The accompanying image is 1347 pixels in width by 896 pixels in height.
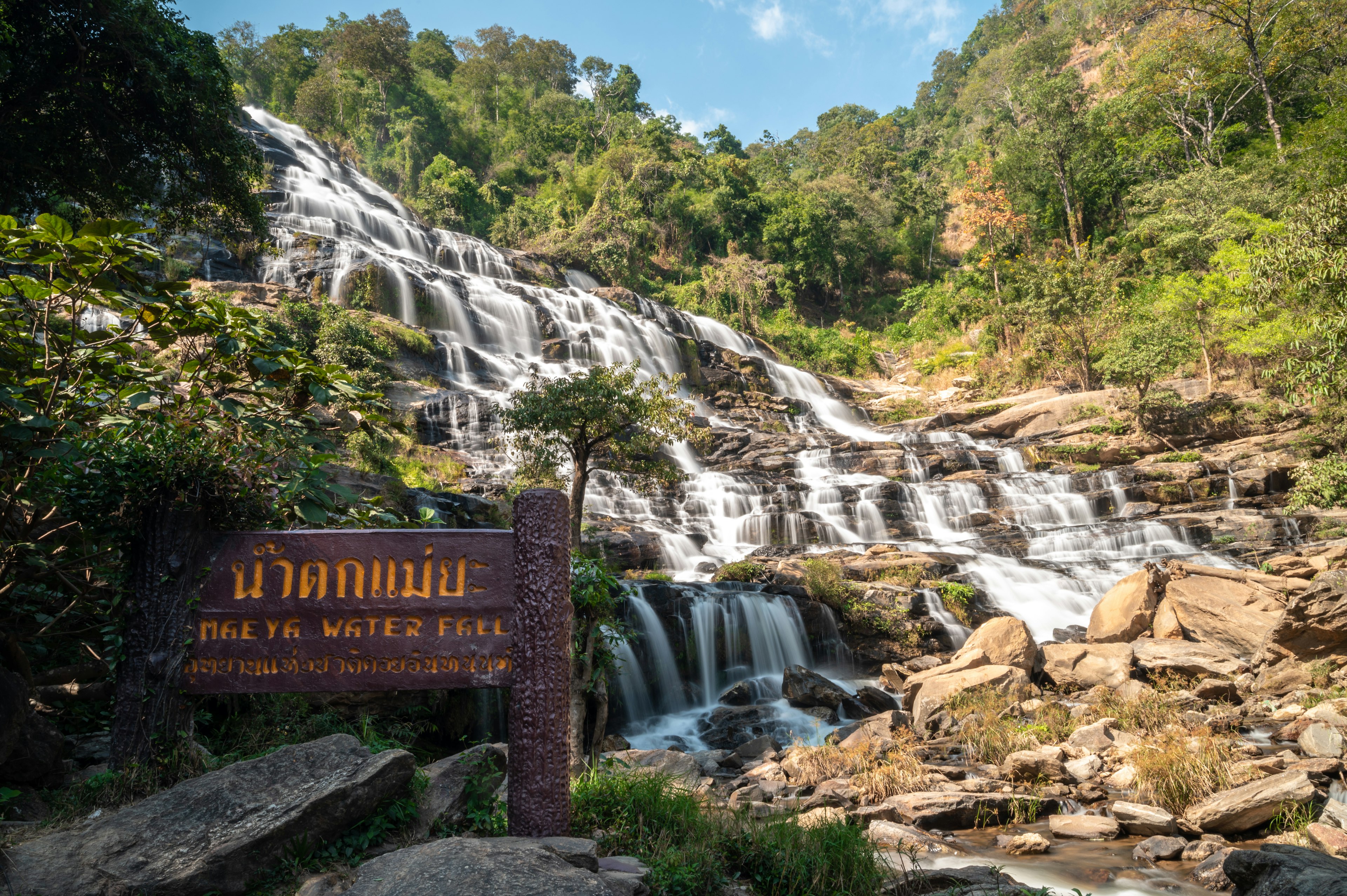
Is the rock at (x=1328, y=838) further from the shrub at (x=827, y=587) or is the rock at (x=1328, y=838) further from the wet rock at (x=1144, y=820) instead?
the shrub at (x=827, y=587)

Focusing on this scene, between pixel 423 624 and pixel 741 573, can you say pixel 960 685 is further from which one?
pixel 423 624

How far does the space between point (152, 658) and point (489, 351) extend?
23132mm

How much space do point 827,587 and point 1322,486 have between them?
10.8m

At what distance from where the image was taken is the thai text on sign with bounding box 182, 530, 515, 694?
300cm

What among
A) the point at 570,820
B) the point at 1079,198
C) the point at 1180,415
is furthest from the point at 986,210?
the point at 570,820

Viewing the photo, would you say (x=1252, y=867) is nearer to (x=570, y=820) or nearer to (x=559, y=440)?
(x=570, y=820)

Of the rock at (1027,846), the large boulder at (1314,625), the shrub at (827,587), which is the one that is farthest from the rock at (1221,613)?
the rock at (1027,846)

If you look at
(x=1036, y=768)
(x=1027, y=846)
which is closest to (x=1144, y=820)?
(x=1027, y=846)

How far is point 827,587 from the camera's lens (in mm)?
13117

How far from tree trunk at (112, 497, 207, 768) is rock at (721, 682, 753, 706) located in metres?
8.96

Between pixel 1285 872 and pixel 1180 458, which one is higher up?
pixel 1180 458

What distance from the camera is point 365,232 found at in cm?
2967

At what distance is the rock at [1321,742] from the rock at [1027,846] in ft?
9.46

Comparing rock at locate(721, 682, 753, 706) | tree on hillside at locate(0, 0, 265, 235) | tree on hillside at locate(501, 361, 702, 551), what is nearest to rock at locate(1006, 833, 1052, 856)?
rock at locate(721, 682, 753, 706)
